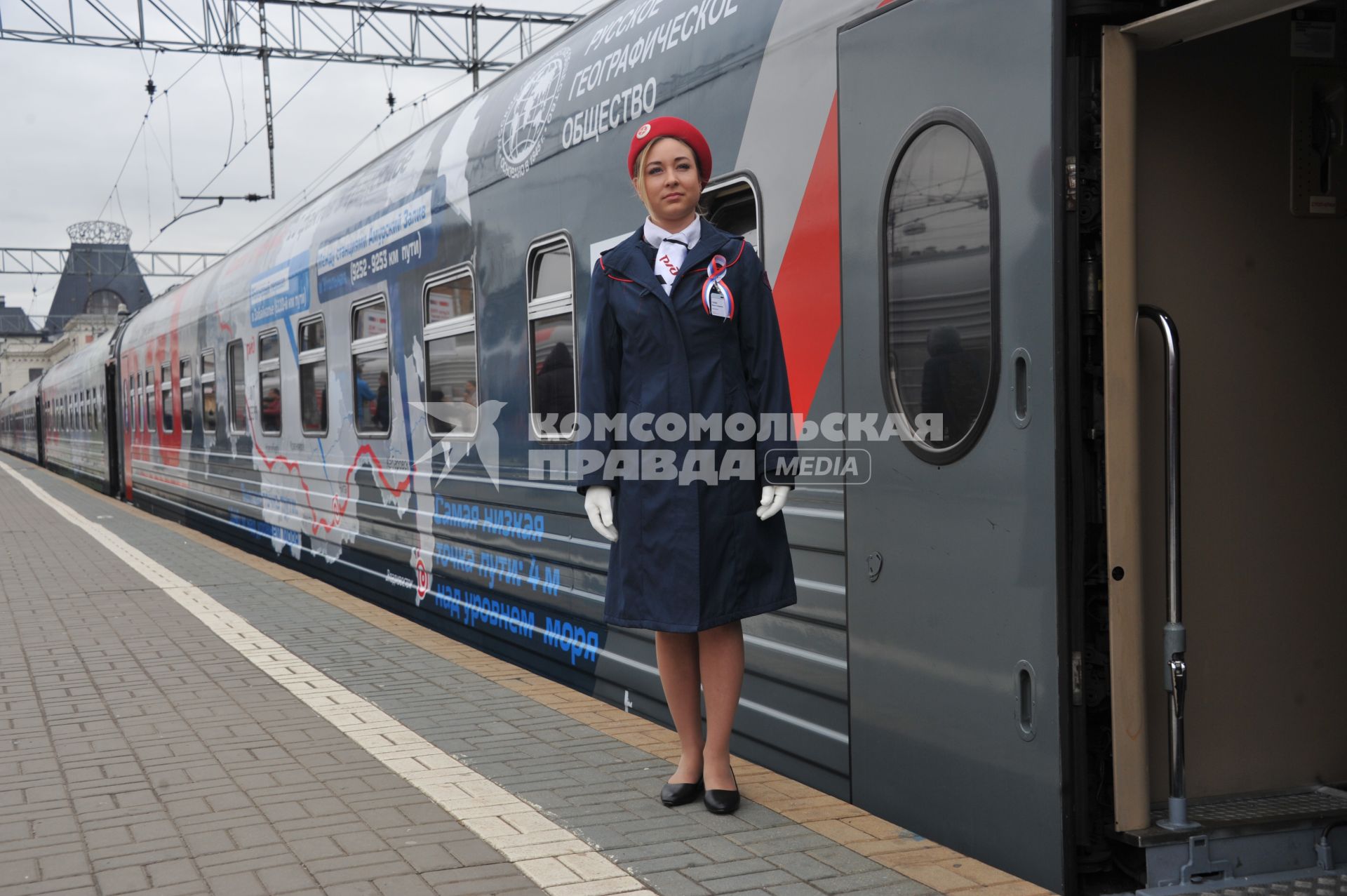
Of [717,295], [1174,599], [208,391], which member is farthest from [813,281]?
[208,391]

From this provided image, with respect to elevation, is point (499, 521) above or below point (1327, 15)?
below

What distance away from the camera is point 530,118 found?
625 cm

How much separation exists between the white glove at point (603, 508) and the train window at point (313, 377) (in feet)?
19.7

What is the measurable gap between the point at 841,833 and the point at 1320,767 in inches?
53.1

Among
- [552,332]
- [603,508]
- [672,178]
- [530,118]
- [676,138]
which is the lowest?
[603,508]

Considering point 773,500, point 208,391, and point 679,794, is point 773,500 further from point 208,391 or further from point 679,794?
point 208,391

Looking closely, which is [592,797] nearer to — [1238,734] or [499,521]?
[1238,734]

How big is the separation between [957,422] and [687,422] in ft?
2.61

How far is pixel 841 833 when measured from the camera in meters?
3.78

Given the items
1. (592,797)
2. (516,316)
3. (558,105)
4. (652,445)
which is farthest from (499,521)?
(652,445)

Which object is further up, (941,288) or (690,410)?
(941,288)

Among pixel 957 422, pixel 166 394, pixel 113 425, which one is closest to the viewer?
pixel 957 422

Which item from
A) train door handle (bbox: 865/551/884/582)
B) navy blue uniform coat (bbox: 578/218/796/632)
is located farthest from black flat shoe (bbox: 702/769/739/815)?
train door handle (bbox: 865/551/884/582)

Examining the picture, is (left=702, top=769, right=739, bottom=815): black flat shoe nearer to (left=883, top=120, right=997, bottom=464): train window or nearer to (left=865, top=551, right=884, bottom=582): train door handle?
(left=865, top=551, right=884, bottom=582): train door handle
